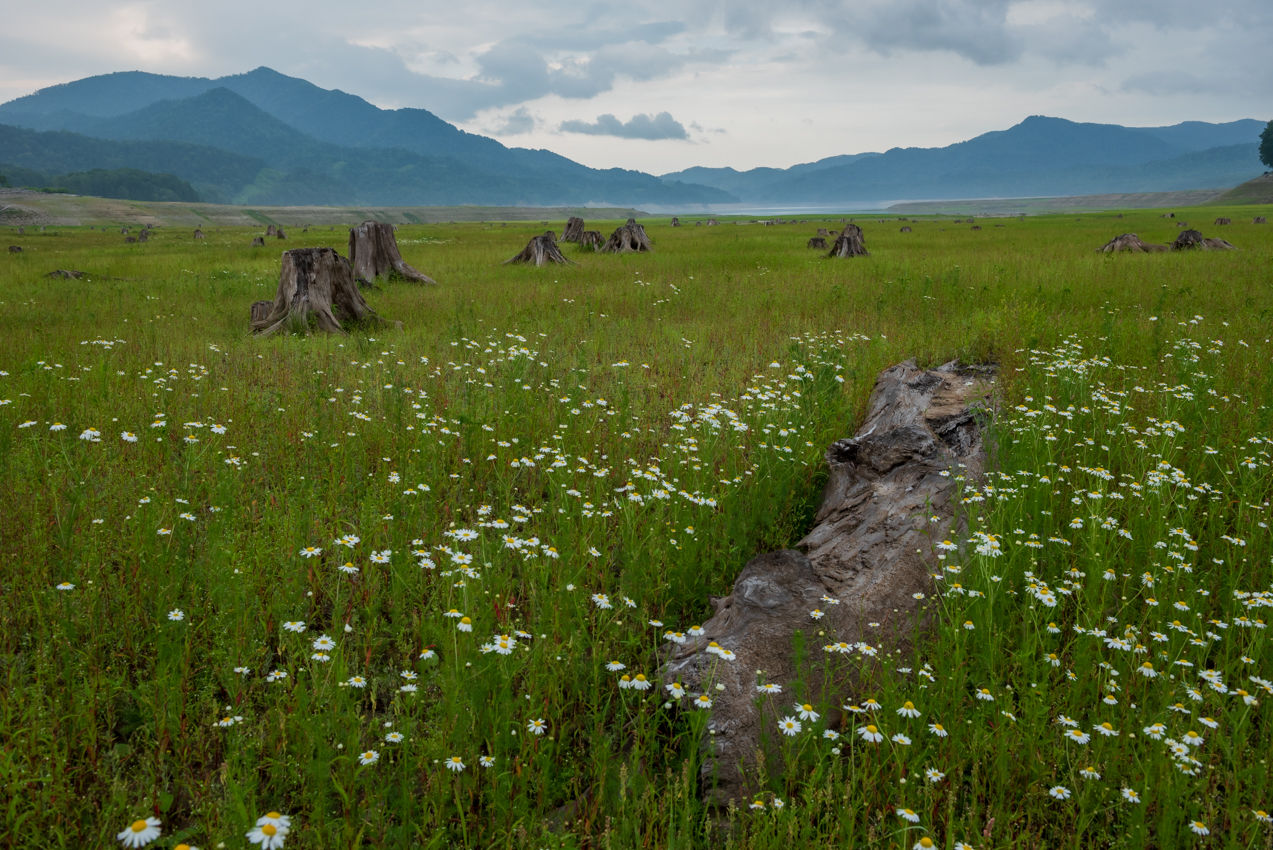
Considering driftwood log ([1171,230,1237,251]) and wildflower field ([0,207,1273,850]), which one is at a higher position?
driftwood log ([1171,230,1237,251])

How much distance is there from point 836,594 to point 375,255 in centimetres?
1596

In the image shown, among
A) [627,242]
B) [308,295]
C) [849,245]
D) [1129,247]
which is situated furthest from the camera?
[627,242]

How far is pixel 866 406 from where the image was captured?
7.14m

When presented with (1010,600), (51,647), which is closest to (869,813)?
(1010,600)

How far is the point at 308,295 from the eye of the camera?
11.6 m

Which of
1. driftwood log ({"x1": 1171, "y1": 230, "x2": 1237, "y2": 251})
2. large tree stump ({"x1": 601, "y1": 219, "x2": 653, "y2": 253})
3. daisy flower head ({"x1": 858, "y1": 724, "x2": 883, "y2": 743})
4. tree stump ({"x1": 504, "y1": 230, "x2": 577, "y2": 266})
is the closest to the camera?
daisy flower head ({"x1": 858, "y1": 724, "x2": 883, "y2": 743})

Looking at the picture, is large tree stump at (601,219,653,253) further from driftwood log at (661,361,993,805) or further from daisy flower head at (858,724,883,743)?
daisy flower head at (858,724,883,743)

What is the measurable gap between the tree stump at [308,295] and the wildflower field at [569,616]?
316 centimetres

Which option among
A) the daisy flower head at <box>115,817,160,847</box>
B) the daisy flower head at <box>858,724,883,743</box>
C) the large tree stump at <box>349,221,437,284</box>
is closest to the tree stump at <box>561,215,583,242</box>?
the large tree stump at <box>349,221,437,284</box>

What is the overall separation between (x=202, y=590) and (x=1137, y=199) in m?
214

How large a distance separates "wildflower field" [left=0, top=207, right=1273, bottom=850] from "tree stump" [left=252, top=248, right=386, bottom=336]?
3.16 meters

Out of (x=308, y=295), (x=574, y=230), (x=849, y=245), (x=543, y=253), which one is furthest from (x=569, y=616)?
(x=574, y=230)

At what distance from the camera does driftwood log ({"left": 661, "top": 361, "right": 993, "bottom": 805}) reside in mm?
3002

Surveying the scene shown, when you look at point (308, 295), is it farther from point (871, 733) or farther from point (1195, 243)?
point (1195, 243)
